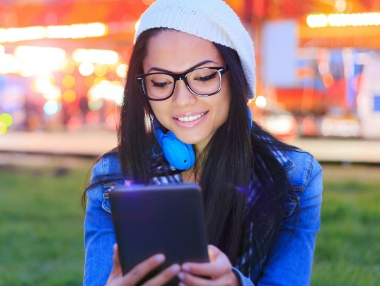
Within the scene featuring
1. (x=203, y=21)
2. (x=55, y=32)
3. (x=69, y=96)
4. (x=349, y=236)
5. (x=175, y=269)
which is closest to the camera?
(x=175, y=269)

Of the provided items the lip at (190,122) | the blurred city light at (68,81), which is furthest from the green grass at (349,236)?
the blurred city light at (68,81)

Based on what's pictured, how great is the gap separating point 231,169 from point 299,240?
0.28m

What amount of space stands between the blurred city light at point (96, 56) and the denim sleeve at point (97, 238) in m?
13.9

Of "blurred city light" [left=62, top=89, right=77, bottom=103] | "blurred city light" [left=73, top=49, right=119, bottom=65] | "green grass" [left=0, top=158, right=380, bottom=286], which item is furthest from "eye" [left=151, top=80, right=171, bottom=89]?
"blurred city light" [left=62, top=89, right=77, bottom=103]

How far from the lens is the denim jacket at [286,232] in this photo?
1741 millimetres

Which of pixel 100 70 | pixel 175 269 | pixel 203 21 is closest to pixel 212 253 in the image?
pixel 175 269

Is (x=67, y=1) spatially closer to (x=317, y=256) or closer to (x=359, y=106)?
(x=359, y=106)

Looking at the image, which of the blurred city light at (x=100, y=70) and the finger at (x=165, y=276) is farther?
the blurred city light at (x=100, y=70)

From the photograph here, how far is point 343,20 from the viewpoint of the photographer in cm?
921

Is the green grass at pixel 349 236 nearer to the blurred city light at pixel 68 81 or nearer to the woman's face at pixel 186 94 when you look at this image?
the woman's face at pixel 186 94

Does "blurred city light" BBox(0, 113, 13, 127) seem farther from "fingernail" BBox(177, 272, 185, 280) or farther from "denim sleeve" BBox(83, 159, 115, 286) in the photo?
"fingernail" BBox(177, 272, 185, 280)

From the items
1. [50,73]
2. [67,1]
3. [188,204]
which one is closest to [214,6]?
[188,204]

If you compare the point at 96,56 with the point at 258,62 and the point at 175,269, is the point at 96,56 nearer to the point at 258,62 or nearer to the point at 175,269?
the point at 258,62

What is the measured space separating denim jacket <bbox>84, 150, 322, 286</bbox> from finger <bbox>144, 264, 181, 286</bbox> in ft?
1.50
